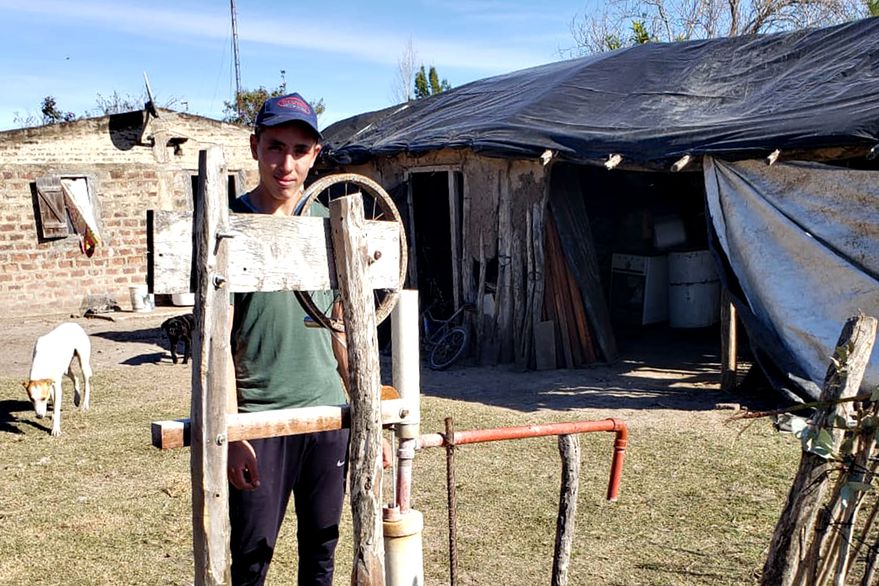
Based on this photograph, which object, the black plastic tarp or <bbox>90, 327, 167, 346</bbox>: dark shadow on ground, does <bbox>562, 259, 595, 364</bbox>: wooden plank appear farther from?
<bbox>90, 327, 167, 346</bbox>: dark shadow on ground

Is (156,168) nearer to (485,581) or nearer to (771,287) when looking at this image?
(771,287)

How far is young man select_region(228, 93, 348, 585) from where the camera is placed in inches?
121

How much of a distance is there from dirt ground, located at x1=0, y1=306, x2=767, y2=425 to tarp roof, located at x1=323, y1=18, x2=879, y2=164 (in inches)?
94.2

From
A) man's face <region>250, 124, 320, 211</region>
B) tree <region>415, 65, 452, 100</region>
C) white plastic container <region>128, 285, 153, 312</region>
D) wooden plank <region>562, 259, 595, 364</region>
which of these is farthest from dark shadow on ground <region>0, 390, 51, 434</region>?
tree <region>415, 65, 452, 100</region>

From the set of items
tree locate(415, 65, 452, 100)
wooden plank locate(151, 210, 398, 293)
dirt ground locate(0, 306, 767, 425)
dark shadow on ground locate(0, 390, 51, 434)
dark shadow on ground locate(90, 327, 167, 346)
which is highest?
tree locate(415, 65, 452, 100)

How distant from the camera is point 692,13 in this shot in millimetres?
30266

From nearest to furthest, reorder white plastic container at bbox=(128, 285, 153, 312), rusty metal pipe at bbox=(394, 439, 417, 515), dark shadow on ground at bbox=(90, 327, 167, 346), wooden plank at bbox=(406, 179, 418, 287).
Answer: rusty metal pipe at bbox=(394, 439, 417, 515) → wooden plank at bbox=(406, 179, 418, 287) → dark shadow on ground at bbox=(90, 327, 167, 346) → white plastic container at bbox=(128, 285, 153, 312)

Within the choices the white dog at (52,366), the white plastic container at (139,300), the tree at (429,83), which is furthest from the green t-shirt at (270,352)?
the tree at (429,83)

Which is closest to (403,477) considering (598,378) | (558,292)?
(598,378)

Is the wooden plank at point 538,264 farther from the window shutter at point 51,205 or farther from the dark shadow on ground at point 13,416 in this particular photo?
the window shutter at point 51,205

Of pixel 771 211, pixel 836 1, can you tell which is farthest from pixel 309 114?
pixel 836 1

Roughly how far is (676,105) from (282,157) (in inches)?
330

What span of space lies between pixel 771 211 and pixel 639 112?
217 centimetres

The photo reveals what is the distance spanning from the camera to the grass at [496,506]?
5.14m
